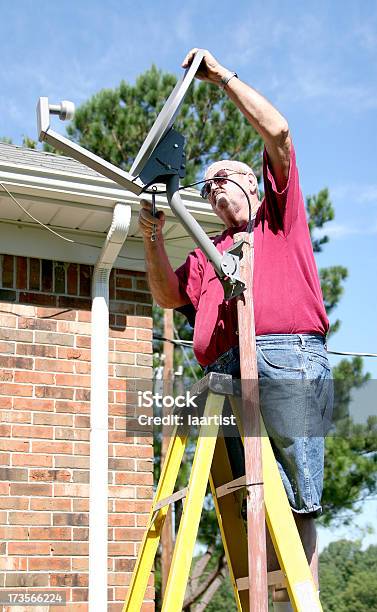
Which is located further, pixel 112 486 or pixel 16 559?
pixel 112 486

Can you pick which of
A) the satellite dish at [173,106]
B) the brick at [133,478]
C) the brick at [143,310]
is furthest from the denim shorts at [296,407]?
the brick at [143,310]

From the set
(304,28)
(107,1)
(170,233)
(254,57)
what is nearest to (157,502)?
(170,233)

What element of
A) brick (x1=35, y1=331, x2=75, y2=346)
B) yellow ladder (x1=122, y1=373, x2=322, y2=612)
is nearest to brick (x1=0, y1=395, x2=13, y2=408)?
brick (x1=35, y1=331, x2=75, y2=346)

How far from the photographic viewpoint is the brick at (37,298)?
15.4ft

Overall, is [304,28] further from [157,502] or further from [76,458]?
[157,502]

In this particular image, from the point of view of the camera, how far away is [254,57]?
15.4 metres

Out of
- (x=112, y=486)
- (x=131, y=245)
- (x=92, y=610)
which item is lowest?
(x=92, y=610)

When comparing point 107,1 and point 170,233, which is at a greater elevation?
point 107,1

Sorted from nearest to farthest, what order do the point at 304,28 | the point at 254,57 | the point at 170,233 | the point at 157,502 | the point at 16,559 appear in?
the point at 157,502 < the point at 16,559 < the point at 170,233 < the point at 304,28 < the point at 254,57

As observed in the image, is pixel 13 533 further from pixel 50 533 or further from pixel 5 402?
pixel 5 402

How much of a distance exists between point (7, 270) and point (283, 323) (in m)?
2.67

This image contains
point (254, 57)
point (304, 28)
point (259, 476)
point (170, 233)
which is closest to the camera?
point (259, 476)

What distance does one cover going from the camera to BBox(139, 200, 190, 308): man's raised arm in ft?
8.30

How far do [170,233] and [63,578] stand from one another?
77.2 inches
